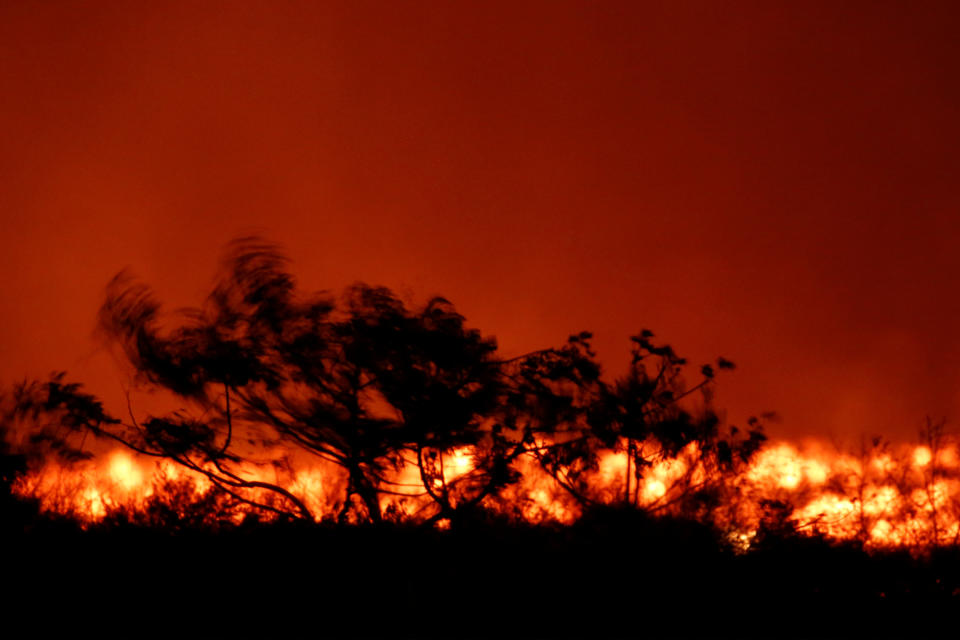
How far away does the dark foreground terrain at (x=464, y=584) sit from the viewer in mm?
10070

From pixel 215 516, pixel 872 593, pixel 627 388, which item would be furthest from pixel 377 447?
pixel 872 593

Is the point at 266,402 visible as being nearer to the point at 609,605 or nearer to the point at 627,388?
the point at 627,388

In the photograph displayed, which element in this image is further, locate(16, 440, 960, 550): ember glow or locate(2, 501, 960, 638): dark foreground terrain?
locate(16, 440, 960, 550): ember glow

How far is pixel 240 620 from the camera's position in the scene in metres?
10.0

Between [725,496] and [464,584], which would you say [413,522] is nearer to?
[464,584]

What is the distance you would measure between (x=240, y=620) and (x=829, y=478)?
363 inches

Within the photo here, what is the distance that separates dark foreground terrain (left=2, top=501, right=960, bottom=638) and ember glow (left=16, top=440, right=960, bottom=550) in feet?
1.01

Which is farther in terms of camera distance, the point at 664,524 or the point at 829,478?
the point at 829,478

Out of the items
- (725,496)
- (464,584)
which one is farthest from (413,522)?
(725,496)

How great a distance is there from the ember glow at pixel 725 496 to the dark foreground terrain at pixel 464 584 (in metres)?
0.31

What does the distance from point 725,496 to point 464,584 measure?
12.9 ft

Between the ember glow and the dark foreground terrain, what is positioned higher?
the ember glow

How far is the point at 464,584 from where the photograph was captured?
10.5 metres

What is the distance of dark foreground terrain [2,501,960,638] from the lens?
10070mm
